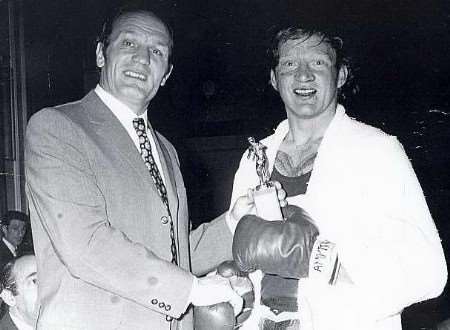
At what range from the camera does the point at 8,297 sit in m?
2.22

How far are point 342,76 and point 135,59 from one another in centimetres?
88

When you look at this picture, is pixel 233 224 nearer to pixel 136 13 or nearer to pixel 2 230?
pixel 136 13

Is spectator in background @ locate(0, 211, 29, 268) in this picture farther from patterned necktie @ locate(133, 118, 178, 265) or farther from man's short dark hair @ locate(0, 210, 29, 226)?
patterned necktie @ locate(133, 118, 178, 265)

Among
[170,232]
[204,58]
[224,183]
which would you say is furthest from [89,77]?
[170,232]

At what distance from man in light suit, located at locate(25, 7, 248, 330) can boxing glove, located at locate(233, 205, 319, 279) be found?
5.6 inches

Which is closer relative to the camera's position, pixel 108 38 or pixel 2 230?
pixel 108 38

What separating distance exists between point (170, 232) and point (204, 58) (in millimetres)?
5412

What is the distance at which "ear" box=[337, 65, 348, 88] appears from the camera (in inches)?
85.4

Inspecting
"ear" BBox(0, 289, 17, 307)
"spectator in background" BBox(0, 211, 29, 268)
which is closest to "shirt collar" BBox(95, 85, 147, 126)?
"ear" BBox(0, 289, 17, 307)

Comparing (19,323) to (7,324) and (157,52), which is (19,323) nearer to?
(7,324)

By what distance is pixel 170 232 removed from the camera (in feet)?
5.61

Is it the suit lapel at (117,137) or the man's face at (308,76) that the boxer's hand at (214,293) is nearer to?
the suit lapel at (117,137)

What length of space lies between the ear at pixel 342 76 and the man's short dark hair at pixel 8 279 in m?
1.63

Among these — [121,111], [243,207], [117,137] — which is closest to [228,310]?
[243,207]
